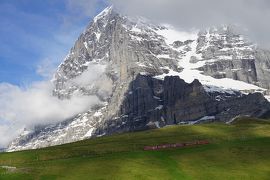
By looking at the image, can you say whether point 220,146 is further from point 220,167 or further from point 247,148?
point 220,167

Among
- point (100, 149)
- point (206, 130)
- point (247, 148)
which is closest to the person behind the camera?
point (247, 148)

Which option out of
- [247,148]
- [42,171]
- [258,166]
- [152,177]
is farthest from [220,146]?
[42,171]

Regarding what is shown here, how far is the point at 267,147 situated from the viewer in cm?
12744

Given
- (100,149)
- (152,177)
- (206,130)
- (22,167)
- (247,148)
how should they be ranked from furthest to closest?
(206,130) < (100,149) < (247,148) < (22,167) < (152,177)

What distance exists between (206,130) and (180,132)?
9.80 meters

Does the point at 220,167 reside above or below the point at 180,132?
below

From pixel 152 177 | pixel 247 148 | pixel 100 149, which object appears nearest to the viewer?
pixel 152 177

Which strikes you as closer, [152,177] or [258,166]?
[152,177]

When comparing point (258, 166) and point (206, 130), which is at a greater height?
point (206, 130)

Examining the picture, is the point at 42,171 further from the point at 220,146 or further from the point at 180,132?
the point at 180,132

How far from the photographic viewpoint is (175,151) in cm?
12825

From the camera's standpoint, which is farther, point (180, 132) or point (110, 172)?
point (180, 132)

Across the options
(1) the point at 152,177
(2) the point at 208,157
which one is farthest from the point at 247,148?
(1) the point at 152,177

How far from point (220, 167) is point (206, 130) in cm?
8197
